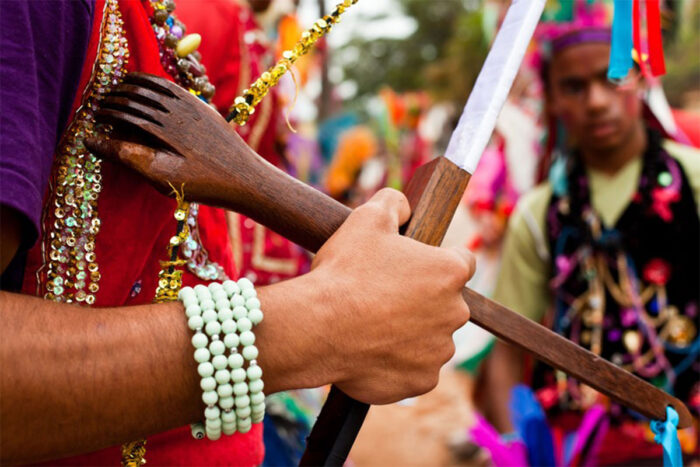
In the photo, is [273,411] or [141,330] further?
[273,411]

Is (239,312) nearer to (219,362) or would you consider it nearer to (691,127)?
(219,362)

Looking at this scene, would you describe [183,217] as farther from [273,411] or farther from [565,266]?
[565,266]

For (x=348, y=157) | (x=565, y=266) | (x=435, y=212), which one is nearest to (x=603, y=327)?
(x=565, y=266)

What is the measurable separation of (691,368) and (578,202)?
683 mm

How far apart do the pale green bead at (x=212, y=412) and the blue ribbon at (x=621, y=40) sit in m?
0.93

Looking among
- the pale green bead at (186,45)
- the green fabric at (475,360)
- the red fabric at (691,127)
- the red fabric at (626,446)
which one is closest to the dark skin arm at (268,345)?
the pale green bead at (186,45)

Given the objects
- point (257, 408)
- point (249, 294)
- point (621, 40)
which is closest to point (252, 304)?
point (249, 294)

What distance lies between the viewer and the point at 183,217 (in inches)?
34.9

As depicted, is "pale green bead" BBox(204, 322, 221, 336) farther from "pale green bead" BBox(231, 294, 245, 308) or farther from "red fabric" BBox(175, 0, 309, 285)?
"red fabric" BBox(175, 0, 309, 285)

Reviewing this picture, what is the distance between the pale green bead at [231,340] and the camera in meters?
0.77

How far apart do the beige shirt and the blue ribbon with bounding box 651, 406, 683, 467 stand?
1.41 meters

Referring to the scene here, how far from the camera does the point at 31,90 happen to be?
72cm

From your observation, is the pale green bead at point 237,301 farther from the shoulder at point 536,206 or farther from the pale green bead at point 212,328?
the shoulder at point 536,206

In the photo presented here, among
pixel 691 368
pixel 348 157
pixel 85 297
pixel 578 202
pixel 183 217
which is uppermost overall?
pixel 183 217
